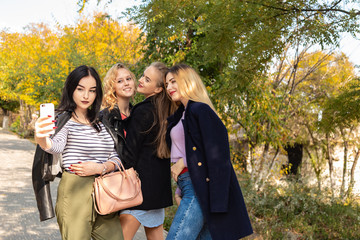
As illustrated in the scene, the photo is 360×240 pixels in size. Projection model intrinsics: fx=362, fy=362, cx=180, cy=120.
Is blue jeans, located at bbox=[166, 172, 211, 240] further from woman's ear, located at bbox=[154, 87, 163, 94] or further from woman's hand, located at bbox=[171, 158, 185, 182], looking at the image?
woman's ear, located at bbox=[154, 87, 163, 94]

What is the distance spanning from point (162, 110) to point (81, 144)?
0.75 metres

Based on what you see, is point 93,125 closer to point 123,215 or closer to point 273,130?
point 123,215

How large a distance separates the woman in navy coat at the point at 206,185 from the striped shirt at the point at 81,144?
21.2 inches

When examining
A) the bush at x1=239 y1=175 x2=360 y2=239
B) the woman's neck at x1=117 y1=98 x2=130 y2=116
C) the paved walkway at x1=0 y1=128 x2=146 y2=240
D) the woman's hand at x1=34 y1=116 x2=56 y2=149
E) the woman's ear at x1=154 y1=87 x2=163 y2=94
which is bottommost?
the paved walkway at x1=0 y1=128 x2=146 y2=240

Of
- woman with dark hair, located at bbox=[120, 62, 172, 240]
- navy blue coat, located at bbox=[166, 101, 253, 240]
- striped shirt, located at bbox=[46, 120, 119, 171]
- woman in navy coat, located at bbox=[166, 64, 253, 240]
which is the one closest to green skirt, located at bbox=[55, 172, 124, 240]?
striped shirt, located at bbox=[46, 120, 119, 171]

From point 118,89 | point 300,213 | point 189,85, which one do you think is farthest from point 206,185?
point 300,213

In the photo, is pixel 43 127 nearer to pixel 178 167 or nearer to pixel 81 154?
pixel 81 154

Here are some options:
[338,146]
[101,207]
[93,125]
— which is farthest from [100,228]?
[338,146]

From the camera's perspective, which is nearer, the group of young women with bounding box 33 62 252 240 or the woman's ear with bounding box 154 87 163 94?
the group of young women with bounding box 33 62 252 240

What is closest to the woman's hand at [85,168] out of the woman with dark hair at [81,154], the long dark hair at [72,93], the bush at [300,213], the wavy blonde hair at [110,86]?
the woman with dark hair at [81,154]

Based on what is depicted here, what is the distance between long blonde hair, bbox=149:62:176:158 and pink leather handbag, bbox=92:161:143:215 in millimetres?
354

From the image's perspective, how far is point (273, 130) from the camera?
8.22 m

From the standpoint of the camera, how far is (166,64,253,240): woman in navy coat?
2.40 m

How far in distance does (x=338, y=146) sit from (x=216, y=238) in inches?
617
